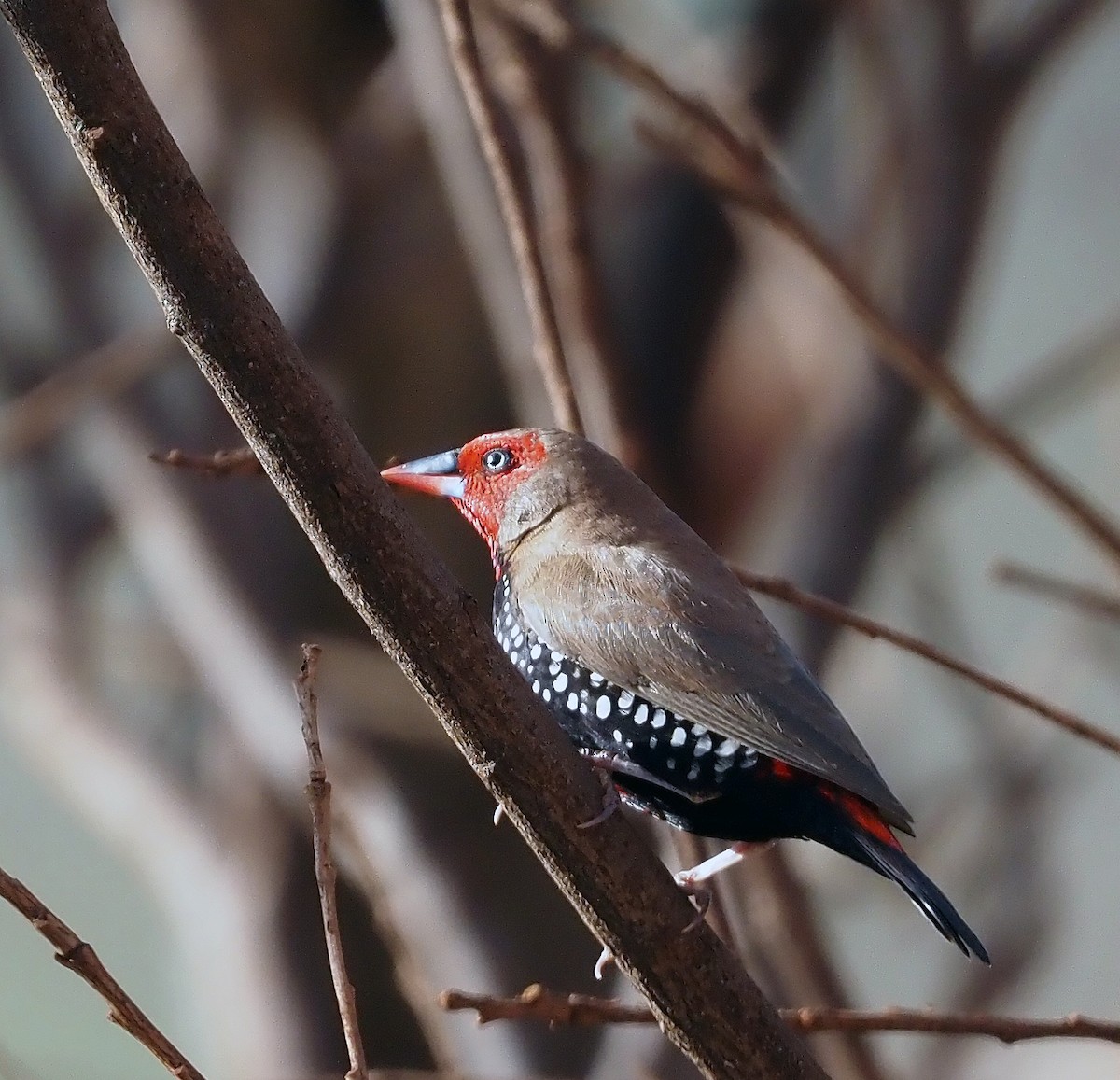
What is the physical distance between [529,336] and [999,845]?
215cm

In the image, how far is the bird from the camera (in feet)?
5.69

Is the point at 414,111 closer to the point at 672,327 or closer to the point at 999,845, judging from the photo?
the point at 672,327

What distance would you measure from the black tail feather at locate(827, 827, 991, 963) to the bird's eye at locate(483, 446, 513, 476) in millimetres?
733

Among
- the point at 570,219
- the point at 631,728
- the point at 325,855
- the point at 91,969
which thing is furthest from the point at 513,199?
the point at 91,969

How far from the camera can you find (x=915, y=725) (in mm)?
6098

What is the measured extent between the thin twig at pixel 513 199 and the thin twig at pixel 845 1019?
90cm

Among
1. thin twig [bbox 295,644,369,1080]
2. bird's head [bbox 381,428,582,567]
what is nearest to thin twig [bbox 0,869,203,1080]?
thin twig [bbox 295,644,369,1080]

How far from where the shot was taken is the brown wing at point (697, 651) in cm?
173

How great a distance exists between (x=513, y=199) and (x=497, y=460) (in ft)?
1.23

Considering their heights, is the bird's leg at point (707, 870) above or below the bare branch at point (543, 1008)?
below

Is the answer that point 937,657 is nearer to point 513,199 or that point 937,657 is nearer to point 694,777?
point 694,777

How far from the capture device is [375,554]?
1.26 meters

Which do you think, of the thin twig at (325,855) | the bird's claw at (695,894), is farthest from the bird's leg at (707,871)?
the thin twig at (325,855)

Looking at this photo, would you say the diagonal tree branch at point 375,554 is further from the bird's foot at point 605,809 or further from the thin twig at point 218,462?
the thin twig at point 218,462
